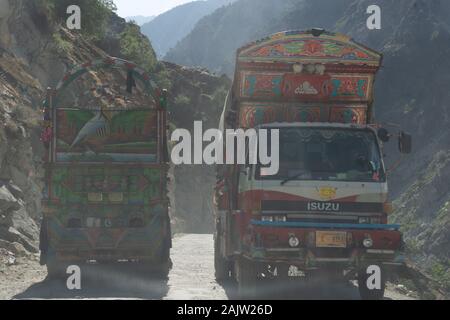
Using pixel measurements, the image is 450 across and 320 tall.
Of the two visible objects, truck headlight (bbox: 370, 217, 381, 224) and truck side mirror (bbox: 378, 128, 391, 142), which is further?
truck side mirror (bbox: 378, 128, 391, 142)

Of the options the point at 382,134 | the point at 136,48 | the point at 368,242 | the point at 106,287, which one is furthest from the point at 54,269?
the point at 136,48

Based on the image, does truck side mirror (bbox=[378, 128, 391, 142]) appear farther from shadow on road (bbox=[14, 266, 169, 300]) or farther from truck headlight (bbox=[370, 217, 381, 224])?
shadow on road (bbox=[14, 266, 169, 300])

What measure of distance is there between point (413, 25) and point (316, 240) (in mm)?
136311

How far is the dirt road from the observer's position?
1157cm

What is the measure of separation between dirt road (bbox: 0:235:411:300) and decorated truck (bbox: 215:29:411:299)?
476mm

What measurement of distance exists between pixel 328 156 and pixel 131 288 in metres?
4.20

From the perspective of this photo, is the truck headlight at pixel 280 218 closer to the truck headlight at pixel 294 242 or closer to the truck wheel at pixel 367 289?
the truck headlight at pixel 294 242

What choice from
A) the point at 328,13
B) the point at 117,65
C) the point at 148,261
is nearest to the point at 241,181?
the point at 148,261

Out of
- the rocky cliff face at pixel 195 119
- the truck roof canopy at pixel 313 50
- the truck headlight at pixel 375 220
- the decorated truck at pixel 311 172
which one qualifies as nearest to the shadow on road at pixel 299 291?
the decorated truck at pixel 311 172

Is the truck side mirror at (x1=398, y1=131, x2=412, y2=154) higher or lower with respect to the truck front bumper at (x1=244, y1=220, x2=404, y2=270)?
higher

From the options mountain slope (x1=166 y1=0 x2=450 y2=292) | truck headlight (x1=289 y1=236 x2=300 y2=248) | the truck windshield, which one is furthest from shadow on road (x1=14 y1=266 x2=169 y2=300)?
mountain slope (x1=166 y1=0 x2=450 y2=292)

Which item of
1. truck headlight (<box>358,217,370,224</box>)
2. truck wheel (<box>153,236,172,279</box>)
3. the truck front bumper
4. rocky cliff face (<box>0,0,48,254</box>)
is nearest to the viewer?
the truck front bumper

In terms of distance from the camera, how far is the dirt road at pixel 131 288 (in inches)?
456

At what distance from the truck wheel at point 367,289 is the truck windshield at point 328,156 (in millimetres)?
1510
